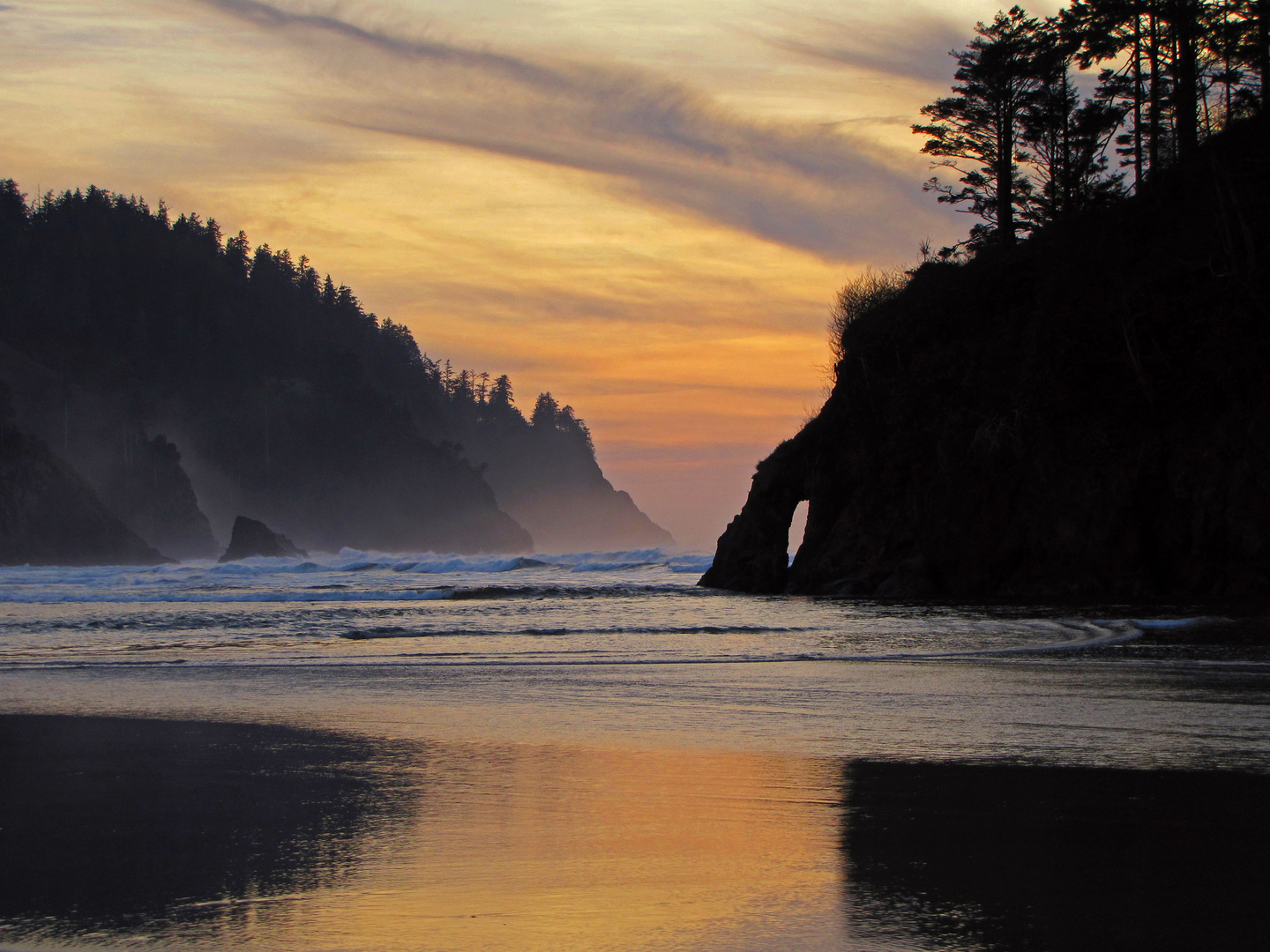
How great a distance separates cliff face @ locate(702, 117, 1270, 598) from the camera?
25.8 metres

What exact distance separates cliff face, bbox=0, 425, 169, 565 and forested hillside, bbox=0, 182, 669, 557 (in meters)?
19.3

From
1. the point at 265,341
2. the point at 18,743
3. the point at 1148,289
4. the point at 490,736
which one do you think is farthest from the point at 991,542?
the point at 265,341

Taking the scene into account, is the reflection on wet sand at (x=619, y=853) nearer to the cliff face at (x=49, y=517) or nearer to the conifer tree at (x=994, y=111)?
the conifer tree at (x=994, y=111)

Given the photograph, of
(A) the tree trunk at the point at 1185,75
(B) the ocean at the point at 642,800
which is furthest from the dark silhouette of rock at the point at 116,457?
(B) the ocean at the point at 642,800

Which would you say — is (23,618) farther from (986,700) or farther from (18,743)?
(986,700)

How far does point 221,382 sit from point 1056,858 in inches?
4933

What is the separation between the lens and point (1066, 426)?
28219 mm

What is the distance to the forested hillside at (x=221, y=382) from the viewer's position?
106m

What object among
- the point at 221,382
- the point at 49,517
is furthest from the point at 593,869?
the point at 221,382

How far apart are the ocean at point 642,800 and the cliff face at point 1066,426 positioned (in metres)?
13.4

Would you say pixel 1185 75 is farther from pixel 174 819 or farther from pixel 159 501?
pixel 159 501

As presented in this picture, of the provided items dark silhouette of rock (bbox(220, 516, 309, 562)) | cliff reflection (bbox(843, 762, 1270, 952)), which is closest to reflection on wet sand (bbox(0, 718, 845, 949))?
cliff reflection (bbox(843, 762, 1270, 952))

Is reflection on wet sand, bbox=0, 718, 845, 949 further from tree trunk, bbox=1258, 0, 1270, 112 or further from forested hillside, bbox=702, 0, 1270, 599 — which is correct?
tree trunk, bbox=1258, 0, 1270, 112

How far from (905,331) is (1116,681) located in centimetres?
2412
